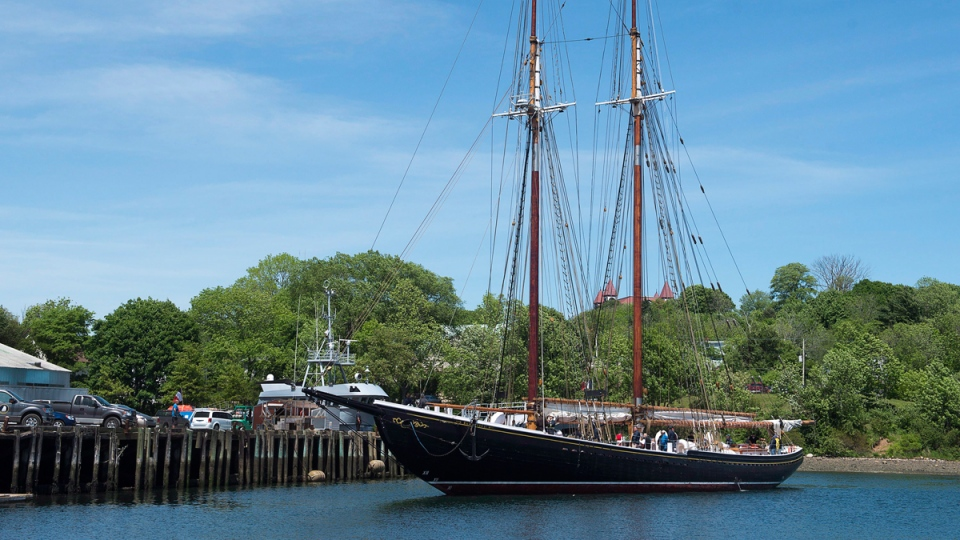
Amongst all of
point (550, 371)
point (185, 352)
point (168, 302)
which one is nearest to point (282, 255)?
point (168, 302)

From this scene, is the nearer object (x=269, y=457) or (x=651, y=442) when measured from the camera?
(x=651, y=442)

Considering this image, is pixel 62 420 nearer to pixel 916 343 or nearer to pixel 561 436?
pixel 561 436

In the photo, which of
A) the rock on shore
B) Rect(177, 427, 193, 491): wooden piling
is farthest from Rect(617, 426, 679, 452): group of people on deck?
the rock on shore

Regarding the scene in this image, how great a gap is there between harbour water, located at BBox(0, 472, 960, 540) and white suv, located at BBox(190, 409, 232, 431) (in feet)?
29.8

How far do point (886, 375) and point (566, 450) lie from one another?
174 ft

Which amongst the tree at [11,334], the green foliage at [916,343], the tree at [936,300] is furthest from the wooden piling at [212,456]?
the tree at [936,300]

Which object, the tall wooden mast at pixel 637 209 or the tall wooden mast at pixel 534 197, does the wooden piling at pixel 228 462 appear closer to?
the tall wooden mast at pixel 534 197

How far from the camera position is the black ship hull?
131ft

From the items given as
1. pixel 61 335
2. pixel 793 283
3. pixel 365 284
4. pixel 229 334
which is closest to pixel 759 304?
pixel 793 283

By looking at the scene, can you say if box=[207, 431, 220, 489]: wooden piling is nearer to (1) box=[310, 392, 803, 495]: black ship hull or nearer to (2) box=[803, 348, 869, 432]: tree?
(1) box=[310, 392, 803, 495]: black ship hull

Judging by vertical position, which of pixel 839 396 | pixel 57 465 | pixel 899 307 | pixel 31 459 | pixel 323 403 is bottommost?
pixel 57 465

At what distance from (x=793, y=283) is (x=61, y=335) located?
115611 mm

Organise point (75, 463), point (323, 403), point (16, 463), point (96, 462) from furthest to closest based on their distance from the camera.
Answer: point (323, 403)
point (96, 462)
point (75, 463)
point (16, 463)

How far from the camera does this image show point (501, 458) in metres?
40.4
